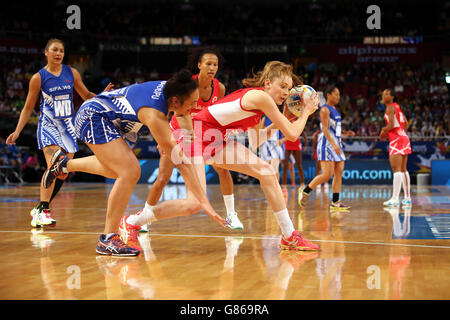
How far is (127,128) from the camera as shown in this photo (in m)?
4.24

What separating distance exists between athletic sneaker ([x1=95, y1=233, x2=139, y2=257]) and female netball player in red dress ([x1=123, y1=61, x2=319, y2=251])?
0.60 metres

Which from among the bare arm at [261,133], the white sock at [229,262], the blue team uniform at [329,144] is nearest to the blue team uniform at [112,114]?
the white sock at [229,262]

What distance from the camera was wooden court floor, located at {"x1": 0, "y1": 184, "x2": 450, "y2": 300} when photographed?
2.88 m

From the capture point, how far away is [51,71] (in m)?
6.28

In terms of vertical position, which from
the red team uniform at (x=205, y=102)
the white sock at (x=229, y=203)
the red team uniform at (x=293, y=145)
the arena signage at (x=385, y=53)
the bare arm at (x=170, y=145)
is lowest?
the white sock at (x=229, y=203)

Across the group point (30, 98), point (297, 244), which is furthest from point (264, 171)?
point (30, 98)

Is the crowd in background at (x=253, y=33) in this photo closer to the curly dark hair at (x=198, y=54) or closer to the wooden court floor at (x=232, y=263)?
the curly dark hair at (x=198, y=54)

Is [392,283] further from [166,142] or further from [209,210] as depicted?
[166,142]

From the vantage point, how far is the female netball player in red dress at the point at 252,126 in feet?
14.0

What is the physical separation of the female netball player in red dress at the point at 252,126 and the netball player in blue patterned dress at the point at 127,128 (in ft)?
2.06

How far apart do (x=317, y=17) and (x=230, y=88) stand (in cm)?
738

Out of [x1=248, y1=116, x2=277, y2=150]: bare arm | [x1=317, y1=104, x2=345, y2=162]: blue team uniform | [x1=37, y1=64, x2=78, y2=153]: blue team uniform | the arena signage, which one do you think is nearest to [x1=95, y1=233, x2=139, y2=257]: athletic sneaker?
[x1=248, y1=116, x2=277, y2=150]: bare arm

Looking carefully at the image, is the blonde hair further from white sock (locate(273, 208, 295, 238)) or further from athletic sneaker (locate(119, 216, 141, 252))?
athletic sneaker (locate(119, 216, 141, 252))
